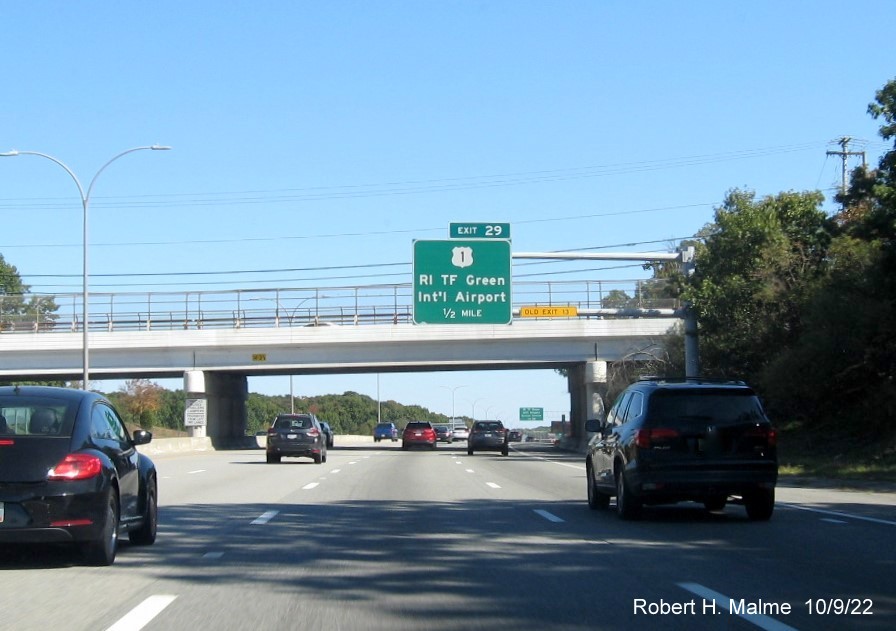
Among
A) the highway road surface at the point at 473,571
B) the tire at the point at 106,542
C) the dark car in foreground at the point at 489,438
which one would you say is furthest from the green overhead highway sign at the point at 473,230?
the tire at the point at 106,542

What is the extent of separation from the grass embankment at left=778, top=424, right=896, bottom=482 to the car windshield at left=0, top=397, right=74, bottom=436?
19.1 metres

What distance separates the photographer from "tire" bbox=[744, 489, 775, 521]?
14922mm

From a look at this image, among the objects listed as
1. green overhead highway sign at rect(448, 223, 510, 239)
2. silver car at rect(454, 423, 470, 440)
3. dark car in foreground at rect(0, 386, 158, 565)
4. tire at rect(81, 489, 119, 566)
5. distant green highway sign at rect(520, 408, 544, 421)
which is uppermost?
green overhead highway sign at rect(448, 223, 510, 239)

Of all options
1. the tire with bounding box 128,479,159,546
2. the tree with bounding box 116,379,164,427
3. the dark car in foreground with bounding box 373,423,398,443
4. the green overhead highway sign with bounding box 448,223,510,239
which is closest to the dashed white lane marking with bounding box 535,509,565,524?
the tire with bounding box 128,479,159,546

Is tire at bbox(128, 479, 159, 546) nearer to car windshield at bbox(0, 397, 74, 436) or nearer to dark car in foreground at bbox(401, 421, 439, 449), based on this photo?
car windshield at bbox(0, 397, 74, 436)

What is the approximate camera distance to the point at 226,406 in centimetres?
6262

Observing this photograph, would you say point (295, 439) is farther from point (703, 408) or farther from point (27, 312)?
point (27, 312)

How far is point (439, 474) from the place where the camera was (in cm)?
2948

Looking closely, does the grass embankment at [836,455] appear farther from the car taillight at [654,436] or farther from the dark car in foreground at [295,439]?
the dark car in foreground at [295,439]

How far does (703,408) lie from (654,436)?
32.4 inches

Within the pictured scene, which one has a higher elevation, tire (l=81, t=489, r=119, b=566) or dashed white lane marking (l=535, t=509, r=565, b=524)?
tire (l=81, t=489, r=119, b=566)

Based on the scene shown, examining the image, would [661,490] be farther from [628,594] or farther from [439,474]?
[439,474]

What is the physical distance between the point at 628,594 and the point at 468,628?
6.08 feet

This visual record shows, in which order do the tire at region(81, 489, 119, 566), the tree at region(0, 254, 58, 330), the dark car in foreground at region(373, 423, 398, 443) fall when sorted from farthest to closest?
the dark car in foreground at region(373, 423, 398, 443) < the tree at region(0, 254, 58, 330) < the tire at region(81, 489, 119, 566)
